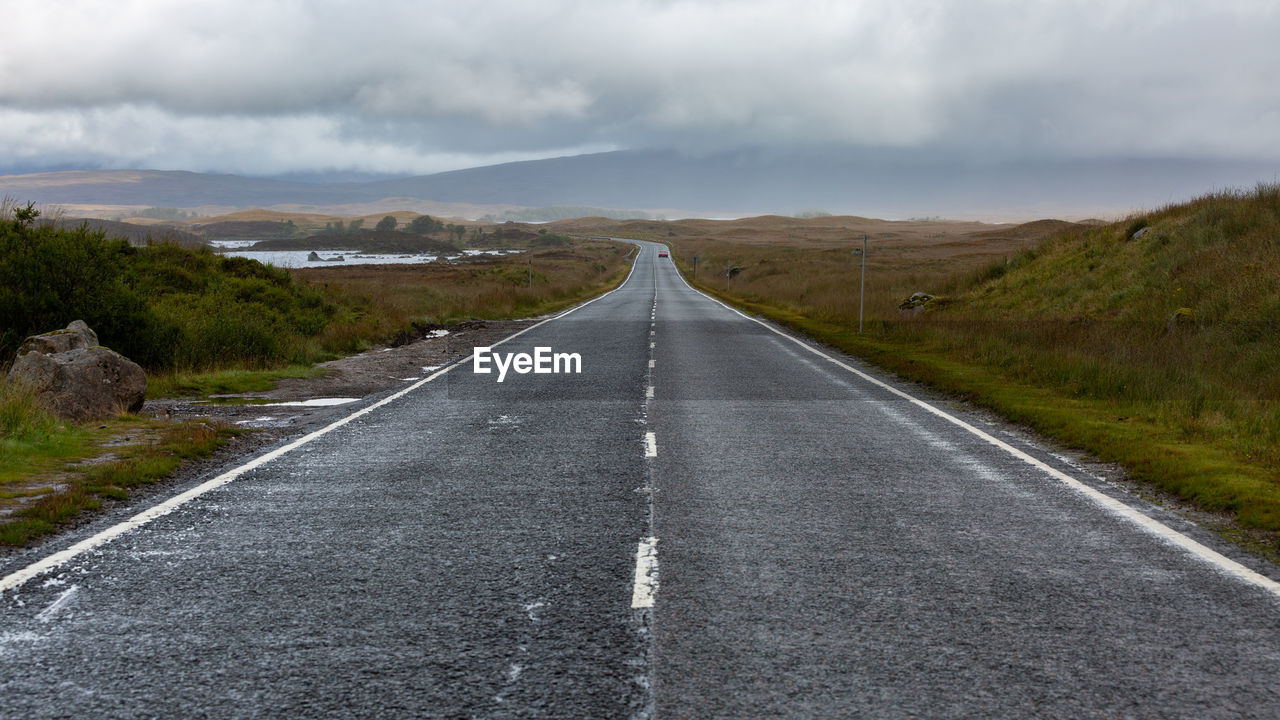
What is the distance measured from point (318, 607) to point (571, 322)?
27.8 m

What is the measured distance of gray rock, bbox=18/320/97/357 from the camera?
11762 mm

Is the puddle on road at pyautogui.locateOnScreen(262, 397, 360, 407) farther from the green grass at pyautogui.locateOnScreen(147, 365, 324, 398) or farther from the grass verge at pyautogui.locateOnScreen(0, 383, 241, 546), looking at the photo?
the grass verge at pyautogui.locateOnScreen(0, 383, 241, 546)

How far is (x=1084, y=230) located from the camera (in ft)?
113

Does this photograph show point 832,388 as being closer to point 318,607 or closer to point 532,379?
point 532,379

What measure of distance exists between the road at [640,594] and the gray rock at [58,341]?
4.61 m

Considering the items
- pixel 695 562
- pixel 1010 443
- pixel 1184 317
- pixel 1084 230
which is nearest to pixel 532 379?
pixel 1010 443

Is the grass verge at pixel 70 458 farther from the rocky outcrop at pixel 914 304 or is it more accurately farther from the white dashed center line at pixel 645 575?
the rocky outcrop at pixel 914 304

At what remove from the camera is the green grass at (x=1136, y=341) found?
9.52 meters

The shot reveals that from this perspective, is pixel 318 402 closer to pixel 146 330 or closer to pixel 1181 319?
pixel 146 330

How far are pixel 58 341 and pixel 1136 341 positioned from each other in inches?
774

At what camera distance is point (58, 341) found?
1196cm

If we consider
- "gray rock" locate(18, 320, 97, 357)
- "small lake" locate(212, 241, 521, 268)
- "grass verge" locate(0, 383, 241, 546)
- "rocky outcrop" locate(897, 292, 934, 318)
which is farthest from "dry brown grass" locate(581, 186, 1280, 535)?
"small lake" locate(212, 241, 521, 268)

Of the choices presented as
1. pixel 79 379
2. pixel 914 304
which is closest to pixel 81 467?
pixel 79 379

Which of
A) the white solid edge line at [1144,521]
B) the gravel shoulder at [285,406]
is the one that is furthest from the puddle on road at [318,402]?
the white solid edge line at [1144,521]
